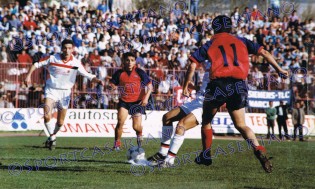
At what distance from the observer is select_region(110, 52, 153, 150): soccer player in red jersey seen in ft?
46.3

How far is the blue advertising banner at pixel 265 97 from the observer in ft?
86.1

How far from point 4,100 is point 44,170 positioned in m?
13.4

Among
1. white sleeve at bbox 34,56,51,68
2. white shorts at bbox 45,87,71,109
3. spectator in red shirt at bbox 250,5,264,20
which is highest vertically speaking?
spectator in red shirt at bbox 250,5,264,20

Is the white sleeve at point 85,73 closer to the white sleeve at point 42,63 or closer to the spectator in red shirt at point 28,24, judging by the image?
the white sleeve at point 42,63

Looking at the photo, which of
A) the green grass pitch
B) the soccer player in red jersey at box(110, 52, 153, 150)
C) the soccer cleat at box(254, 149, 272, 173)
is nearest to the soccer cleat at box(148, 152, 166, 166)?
the green grass pitch

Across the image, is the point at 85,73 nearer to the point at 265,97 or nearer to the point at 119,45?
the point at 119,45

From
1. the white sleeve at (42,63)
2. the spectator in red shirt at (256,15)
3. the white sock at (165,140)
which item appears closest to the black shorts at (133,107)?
the white sleeve at (42,63)

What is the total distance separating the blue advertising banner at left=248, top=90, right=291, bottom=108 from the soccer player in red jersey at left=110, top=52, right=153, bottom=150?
40.3 ft

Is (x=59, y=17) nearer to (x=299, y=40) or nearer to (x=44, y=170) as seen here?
(x=299, y=40)

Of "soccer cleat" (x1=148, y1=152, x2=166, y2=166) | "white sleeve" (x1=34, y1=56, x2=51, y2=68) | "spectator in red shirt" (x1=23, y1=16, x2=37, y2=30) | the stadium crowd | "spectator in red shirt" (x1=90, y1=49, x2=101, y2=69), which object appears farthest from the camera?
"spectator in red shirt" (x1=23, y1=16, x2=37, y2=30)

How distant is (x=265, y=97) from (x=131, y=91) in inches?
513

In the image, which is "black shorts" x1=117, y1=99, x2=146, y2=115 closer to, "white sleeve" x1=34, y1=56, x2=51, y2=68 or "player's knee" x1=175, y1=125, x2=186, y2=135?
"white sleeve" x1=34, y1=56, x2=51, y2=68

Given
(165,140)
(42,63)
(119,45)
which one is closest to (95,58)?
(119,45)

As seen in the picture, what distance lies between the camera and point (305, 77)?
26.2 metres
